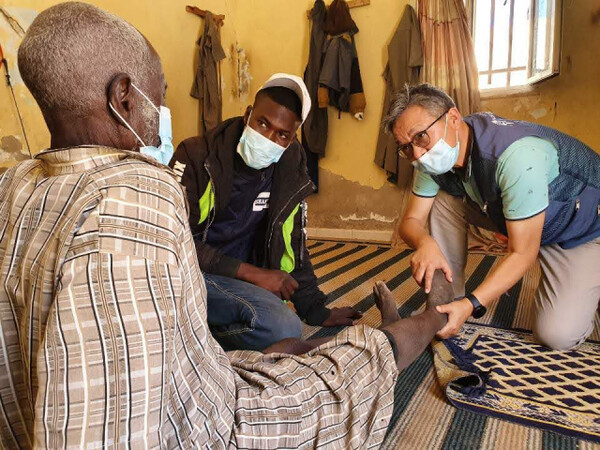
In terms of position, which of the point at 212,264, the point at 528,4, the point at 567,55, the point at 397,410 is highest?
the point at 528,4

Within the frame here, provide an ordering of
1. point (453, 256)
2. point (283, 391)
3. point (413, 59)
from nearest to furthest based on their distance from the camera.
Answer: point (283, 391), point (453, 256), point (413, 59)

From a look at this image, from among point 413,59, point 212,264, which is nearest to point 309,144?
point 413,59

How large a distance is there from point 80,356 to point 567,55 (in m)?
3.55

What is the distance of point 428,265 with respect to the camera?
148 centimetres

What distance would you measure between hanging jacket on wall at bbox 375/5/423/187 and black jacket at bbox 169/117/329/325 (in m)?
1.86

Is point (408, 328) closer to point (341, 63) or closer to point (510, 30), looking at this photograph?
point (341, 63)

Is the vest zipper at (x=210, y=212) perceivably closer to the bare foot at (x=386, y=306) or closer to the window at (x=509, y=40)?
the bare foot at (x=386, y=306)

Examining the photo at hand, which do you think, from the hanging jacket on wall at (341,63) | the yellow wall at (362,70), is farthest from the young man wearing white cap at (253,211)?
the hanging jacket on wall at (341,63)

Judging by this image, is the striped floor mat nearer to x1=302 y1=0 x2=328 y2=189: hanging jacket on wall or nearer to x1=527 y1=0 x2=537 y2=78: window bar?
x1=302 y1=0 x2=328 y2=189: hanging jacket on wall

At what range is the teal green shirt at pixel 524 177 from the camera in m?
1.31

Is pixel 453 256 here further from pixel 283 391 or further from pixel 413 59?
pixel 413 59

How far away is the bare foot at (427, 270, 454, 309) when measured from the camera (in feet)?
4.54

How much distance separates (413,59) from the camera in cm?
326

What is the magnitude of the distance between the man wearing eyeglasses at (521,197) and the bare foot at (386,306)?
0.43ft
